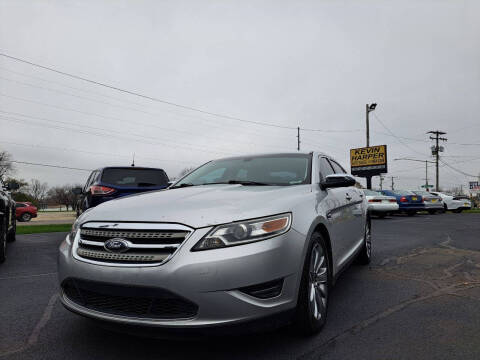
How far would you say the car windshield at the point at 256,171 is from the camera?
11.2 feet

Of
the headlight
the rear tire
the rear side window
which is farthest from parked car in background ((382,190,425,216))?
the rear tire

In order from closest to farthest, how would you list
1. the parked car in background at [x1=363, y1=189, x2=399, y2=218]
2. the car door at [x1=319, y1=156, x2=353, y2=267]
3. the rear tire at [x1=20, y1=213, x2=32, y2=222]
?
the car door at [x1=319, y1=156, x2=353, y2=267]
the parked car in background at [x1=363, y1=189, x2=399, y2=218]
the rear tire at [x1=20, y1=213, x2=32, y2=222]

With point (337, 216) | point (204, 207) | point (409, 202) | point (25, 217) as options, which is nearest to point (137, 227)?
point (204, 207)

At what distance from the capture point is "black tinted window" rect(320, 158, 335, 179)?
376 centimetres

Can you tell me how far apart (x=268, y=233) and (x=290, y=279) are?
34cm

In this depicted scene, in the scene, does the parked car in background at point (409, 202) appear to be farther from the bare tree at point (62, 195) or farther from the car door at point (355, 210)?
the bare tree at point (62, 195)

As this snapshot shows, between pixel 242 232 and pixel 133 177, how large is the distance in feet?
18.8

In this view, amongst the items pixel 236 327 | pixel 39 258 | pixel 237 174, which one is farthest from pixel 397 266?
pixel 39 258

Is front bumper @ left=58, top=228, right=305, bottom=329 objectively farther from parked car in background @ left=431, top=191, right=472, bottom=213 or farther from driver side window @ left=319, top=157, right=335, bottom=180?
parked car in background @ left=431, top=191, right=472, bottom=213

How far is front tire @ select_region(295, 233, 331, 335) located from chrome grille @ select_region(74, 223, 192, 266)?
3.02 ft

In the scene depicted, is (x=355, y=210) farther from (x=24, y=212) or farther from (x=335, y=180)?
(x=24, y=212)

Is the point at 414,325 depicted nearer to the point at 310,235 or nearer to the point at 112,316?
the point at 310,235

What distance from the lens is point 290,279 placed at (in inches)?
89.4

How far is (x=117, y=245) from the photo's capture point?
7.23 ft
